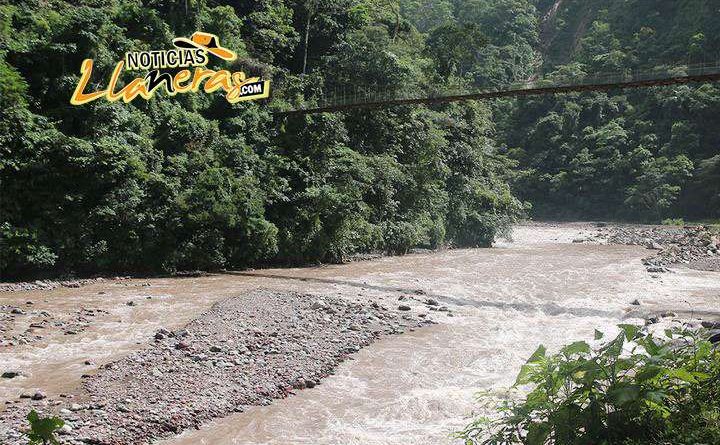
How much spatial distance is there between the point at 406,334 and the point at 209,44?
15.1 meters

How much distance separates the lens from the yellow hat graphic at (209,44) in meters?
20.6

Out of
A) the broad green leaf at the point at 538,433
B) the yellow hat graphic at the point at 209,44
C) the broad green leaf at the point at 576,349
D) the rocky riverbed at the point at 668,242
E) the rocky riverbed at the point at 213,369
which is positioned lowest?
the rocky riverbed at the point at 213,369

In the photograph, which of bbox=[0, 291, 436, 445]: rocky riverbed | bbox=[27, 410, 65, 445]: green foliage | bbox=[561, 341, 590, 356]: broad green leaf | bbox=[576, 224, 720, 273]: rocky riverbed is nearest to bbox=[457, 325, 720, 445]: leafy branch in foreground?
bbox=[561, 341, 590, 356]: broad green leaf

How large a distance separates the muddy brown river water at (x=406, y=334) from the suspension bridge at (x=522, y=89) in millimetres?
5714

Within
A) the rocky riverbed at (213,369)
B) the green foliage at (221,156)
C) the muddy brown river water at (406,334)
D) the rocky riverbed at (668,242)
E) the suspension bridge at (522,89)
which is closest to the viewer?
the rocky riverbed at (213,369)

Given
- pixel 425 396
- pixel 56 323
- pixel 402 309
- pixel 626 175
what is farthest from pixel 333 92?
pixel 626 175

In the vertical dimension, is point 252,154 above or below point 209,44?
below

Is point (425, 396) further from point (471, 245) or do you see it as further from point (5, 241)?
point (471, 245)

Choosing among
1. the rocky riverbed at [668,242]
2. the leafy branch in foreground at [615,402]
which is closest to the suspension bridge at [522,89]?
the rocky riverbed at [668,242]

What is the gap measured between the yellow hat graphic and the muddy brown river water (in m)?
8.91

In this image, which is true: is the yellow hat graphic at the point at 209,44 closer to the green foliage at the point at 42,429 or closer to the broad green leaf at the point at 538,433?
the green foliage at the point at 42,429

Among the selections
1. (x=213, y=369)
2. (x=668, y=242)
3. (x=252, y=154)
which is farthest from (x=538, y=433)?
(x=668, y=242)

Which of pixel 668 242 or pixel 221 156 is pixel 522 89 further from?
pixel 668 242

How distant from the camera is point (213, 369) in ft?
26.4
